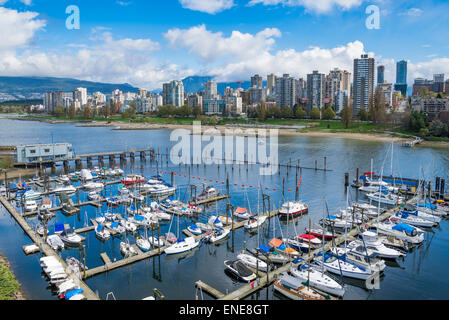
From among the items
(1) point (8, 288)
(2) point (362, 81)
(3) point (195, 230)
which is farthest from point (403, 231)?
(2) point (362, 81)

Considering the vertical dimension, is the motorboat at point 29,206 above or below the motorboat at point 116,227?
above

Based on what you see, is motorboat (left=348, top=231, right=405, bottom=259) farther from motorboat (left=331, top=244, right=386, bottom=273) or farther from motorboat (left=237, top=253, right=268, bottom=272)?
motorboat (left=237, top=253, right=268, bottom=272)

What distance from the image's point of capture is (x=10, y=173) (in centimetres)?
5572

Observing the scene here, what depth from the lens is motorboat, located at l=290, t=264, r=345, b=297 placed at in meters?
20.0

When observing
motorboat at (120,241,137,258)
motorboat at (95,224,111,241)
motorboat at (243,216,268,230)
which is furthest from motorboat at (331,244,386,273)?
motorboat at (95,224,111,241)

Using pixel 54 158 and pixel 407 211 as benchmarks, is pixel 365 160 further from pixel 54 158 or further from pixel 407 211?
pixel 54 158

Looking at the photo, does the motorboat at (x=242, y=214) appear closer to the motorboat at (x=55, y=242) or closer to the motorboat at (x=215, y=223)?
the motorboat at (x=215, y=223)

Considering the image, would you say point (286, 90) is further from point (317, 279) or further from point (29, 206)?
point (317, 279)

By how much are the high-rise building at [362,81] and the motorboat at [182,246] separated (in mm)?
150825

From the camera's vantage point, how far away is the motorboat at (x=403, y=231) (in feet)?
92.6

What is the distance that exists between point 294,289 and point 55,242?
18539mm

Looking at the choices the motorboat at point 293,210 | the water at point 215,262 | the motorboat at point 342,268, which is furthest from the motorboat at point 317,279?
the motorboat at point 293,210
